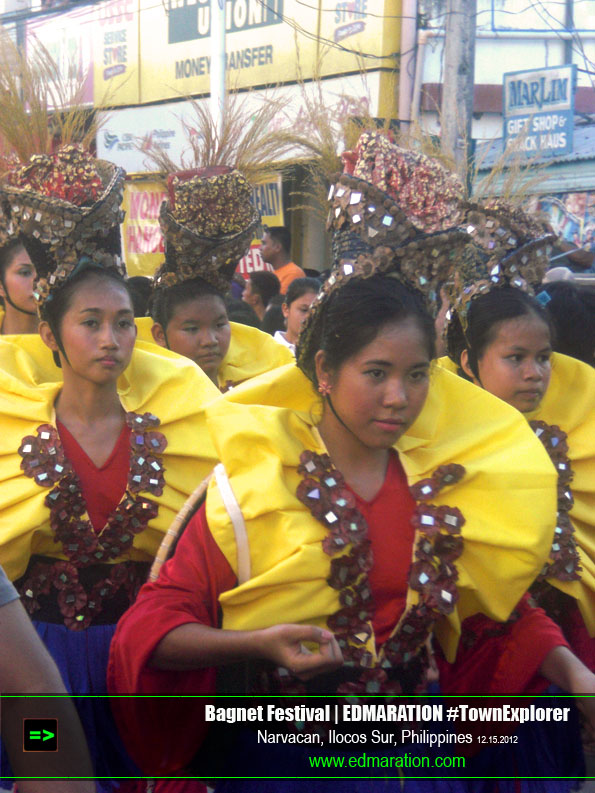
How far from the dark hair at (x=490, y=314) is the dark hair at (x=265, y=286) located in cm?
586

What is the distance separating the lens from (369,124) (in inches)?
132

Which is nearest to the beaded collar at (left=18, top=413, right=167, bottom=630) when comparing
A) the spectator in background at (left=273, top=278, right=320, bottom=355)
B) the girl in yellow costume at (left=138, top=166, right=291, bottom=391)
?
the girl in yellow costume at (left=138, top=166, right=291, bottom=391)

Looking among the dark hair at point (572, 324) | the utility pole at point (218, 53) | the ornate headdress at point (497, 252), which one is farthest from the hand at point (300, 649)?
the utility pole at point (218, 53)

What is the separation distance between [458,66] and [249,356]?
5.45 m

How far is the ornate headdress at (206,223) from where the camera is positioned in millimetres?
4605

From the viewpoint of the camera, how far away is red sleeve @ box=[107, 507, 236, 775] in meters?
2.47

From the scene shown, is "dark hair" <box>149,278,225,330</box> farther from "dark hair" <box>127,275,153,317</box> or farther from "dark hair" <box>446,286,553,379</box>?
"dark hair" <box>446,286,553,379</box>

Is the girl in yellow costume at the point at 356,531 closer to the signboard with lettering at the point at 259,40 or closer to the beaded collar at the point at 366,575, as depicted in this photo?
the beaded collar at the point at 366,575

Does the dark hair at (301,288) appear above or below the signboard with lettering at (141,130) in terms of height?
below

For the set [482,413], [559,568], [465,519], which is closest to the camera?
[465,519]

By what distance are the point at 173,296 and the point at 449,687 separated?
2.54 m

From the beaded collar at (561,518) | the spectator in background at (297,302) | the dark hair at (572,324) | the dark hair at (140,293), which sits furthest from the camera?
the spectator in background at (297,302)

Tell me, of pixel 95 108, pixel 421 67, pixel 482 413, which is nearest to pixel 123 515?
pixel 482 413

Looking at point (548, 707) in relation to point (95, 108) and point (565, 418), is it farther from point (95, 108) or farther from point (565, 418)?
point (95, 108)
